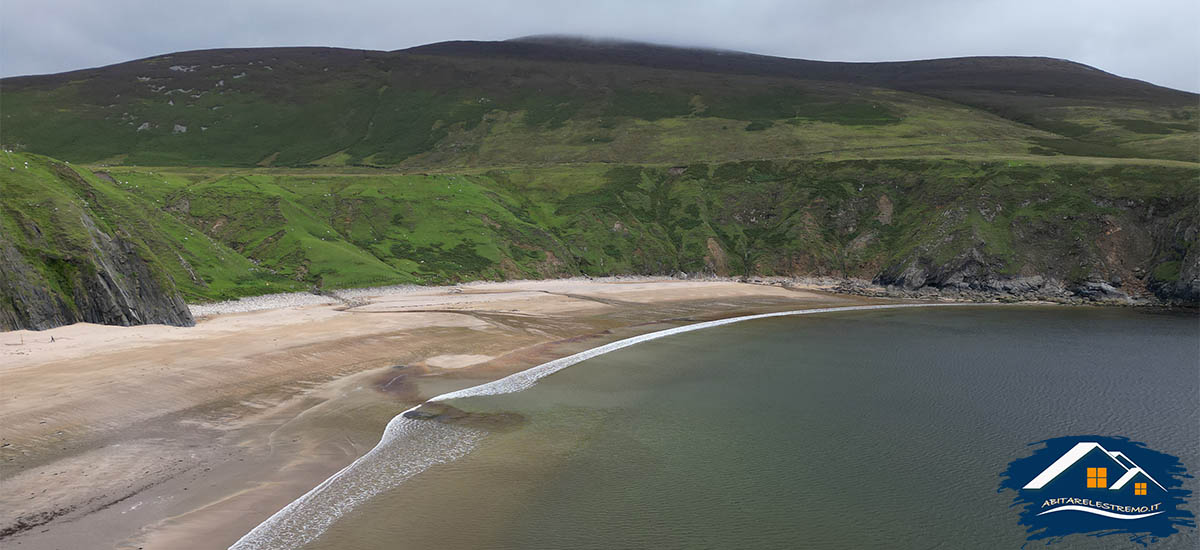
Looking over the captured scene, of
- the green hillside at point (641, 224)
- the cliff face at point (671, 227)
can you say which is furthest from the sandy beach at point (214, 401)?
the cliff face at point (671, 227)

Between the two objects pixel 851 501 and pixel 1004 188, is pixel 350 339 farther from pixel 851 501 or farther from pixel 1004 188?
pixel 1004 188

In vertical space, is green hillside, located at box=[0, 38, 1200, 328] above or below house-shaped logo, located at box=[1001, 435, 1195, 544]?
above

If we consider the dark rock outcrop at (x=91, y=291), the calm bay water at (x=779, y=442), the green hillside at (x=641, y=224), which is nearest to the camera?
the calm bay water at (x=779, y=442)

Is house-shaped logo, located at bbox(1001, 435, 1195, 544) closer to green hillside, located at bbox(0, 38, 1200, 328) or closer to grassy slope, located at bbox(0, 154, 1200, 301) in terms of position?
green hillside, located at bbox(0, 38, 1200, 328)

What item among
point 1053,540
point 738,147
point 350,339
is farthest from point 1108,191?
point 350,339

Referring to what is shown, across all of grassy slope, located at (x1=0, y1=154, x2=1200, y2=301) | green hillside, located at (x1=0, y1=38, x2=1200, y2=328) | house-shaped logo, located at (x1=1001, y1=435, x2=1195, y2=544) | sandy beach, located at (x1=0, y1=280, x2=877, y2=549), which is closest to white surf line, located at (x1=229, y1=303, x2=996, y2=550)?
sandy beach, located at (x1=0, y1=280, x2=877, y2=549)

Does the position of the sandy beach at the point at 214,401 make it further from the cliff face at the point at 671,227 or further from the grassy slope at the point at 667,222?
the grassy slope at the point at 667,222
